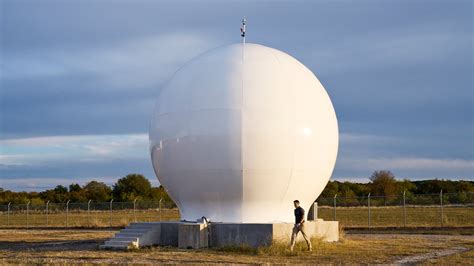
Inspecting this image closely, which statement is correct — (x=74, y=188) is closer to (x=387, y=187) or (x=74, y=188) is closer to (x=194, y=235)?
(x=387, y=187)

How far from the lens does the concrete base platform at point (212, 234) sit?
70.2 feet

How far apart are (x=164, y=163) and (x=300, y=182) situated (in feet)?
14.8

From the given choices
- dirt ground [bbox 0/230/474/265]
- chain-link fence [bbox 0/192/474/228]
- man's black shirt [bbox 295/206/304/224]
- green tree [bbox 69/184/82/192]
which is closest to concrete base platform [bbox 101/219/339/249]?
dirt ground [bbox 0/230/474/265]

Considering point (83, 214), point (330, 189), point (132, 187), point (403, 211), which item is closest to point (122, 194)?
point (132, 187)

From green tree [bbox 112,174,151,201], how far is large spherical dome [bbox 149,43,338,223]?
43.5 metres

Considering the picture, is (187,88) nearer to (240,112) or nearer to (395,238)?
(240,112)

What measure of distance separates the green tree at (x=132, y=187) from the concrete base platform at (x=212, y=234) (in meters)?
42.3

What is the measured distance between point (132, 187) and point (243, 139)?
157ft

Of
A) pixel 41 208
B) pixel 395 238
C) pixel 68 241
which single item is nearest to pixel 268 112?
pixel 395 238

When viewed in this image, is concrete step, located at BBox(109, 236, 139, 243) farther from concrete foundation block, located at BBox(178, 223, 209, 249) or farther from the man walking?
the man walking

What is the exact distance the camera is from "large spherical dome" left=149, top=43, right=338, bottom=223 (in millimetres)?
21719

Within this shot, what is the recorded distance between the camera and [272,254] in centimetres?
2033

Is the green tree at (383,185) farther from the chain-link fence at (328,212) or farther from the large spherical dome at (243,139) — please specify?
the large spherical dome at (243,139)

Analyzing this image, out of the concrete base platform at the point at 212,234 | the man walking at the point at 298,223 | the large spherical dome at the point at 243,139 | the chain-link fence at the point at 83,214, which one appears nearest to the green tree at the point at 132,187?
the chain-link fence at the point at 83,214
